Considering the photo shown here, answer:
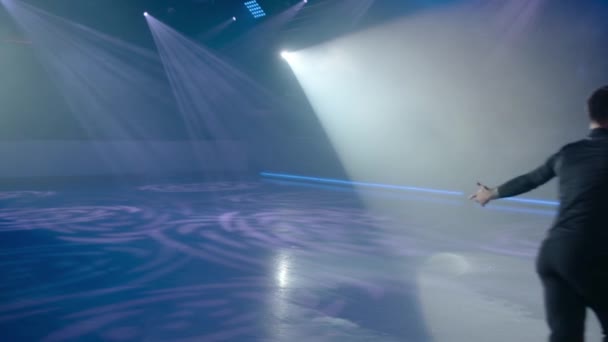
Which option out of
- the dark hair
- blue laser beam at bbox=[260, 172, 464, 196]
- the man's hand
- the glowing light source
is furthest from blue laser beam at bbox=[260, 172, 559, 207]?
the dark hair

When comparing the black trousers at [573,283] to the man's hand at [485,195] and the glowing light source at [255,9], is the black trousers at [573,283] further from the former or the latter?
the glowing light source at [255,9]

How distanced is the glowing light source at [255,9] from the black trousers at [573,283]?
32.7 feet

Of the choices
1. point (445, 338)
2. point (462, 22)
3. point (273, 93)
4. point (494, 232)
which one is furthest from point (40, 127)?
point (445, 338)

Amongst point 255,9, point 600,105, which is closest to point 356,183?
point 255,9

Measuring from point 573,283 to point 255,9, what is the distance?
408 inches

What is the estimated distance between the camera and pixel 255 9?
1084cm

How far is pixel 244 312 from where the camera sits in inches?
122

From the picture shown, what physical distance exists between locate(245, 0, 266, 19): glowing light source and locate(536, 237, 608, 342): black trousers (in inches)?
393

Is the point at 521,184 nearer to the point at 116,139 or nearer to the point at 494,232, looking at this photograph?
the point at 494,232

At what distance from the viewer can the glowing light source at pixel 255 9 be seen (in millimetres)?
10628

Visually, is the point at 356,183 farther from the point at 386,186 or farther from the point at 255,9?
the point at 255,9

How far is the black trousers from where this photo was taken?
1490 millimetres

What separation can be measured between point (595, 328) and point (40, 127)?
14766 mm

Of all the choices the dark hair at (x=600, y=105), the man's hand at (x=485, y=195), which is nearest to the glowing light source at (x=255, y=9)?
the man's hand at (x=485, y=195)
